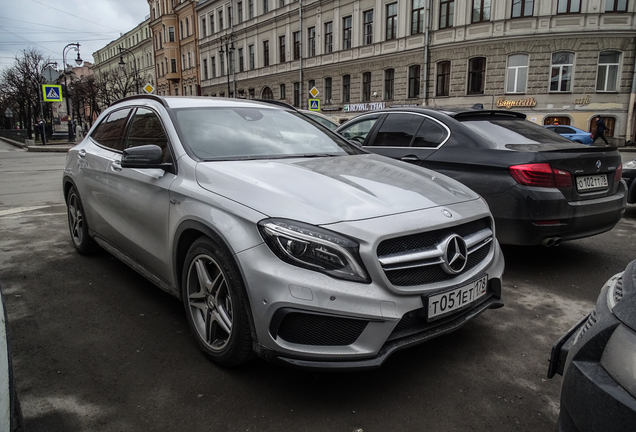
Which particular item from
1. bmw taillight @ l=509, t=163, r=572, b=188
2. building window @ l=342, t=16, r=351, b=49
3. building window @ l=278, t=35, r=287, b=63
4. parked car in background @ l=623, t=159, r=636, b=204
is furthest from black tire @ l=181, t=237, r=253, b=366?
building window @ l=278, t=35, r=287, b=63

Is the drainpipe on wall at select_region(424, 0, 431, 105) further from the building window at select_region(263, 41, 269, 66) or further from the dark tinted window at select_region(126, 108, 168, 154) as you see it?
the dark tinted window at select_region(126, 108, 168, 154)

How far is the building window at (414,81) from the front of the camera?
29203 mm

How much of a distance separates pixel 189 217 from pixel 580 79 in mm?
27491

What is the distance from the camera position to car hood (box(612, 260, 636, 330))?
1318 millimetres

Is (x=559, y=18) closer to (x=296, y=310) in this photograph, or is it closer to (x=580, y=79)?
(x=580, y=79)

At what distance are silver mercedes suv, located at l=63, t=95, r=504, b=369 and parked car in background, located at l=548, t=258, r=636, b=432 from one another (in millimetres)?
863

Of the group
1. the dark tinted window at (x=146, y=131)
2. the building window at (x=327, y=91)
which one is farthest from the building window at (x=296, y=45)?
the dark tinted window at (x=146, y=131)

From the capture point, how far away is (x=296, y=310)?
7.01 ft

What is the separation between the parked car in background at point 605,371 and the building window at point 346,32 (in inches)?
1344

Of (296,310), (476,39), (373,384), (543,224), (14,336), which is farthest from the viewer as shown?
(476,39)

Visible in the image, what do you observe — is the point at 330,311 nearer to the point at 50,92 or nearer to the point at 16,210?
the point at 16,210

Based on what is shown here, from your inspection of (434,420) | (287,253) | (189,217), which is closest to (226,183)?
(189,217)

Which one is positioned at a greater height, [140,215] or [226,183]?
[226,183]

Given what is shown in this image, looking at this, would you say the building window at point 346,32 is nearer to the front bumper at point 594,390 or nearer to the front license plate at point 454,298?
the front license plate at point 454,298
